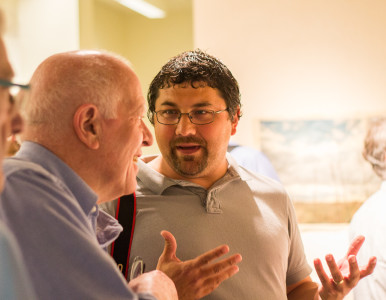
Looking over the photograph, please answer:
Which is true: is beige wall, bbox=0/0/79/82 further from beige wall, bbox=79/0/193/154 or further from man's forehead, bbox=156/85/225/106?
man's forehead, bbox=156/85/225/106

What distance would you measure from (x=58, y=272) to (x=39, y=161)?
273 millimetres

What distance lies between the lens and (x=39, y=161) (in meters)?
1.09

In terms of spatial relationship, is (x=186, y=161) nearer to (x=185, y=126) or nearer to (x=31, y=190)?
(x=185, y=126)

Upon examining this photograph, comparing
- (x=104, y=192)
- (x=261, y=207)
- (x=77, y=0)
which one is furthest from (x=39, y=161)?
(x=77, y=0)

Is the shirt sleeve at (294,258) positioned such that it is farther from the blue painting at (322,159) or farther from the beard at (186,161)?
the blue painting at (322,159)

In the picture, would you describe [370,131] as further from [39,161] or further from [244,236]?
→ [39,161]

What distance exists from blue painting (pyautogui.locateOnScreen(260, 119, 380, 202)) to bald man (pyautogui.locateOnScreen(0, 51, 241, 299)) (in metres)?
2.58

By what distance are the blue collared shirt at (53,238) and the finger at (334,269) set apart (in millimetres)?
1013

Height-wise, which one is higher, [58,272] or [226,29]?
[226,29]

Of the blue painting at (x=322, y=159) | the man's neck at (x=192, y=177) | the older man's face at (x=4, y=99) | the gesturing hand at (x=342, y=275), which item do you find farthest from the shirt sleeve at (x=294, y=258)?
the blue painting at (x=322, y=159)

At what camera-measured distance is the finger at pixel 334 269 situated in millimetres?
1814

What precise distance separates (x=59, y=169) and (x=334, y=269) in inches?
48.5

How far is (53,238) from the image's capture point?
0.97 metres

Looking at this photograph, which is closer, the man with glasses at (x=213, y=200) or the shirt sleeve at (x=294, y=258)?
the man with glasses at (x=213, y=200)
